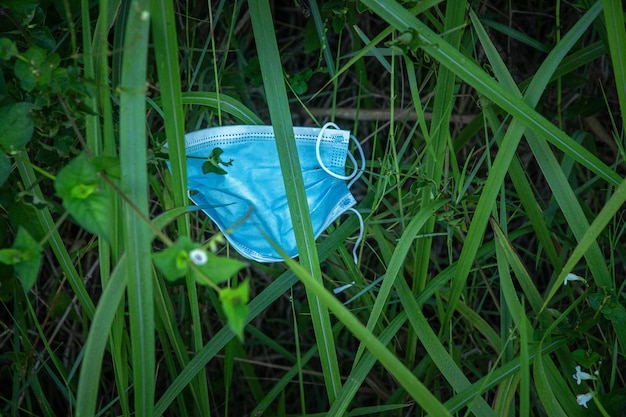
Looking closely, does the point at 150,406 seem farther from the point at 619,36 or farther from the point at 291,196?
the point at 619,36

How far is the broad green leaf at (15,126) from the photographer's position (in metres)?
0.77

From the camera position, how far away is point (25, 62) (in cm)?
73

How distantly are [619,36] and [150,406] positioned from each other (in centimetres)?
90

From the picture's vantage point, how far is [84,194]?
0.65 m

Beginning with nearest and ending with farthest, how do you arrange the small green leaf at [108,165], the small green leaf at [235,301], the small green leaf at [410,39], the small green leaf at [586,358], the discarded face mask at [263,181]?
the small green leaf at [235,301], the small green leaf at [108,165], the small green leaf at [410,39], the small green leaf at [586,358], the discarded face mask at [263,181]

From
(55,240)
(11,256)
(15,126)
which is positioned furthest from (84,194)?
(55,240)

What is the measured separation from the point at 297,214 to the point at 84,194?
1.16ft

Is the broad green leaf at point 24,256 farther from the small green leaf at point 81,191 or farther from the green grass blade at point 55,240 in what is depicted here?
the green grass blade at point 55,240

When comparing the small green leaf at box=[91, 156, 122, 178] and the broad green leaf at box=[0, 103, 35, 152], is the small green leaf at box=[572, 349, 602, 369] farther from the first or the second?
the broad green leaf at box=[0, 103, 35, 152]

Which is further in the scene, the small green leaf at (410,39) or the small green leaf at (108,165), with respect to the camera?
the small green leaf at (410,39)

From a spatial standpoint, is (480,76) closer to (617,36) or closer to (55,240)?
(617,36)

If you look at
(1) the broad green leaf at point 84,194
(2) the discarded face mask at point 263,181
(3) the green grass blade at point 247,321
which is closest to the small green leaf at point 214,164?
(2) the discarded face mask at point 263,181

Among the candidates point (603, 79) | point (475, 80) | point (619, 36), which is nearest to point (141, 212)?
point (475, 80)

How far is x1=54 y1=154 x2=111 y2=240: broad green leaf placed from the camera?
2.10 ft
